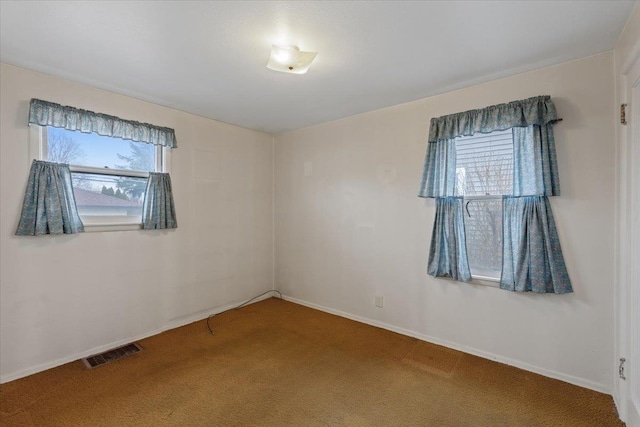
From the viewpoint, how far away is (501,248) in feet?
7.80

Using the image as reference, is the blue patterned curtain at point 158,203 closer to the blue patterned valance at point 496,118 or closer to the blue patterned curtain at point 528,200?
the blue patterned valance at point 496,118

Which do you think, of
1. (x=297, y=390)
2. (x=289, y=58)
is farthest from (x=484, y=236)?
(x=289, y=58)

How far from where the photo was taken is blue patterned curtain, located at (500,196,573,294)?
2.09m

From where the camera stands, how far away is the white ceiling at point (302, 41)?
157 cm

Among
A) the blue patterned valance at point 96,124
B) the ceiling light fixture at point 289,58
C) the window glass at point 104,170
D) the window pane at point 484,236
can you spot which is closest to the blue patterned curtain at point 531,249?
the window pane at point 484,236

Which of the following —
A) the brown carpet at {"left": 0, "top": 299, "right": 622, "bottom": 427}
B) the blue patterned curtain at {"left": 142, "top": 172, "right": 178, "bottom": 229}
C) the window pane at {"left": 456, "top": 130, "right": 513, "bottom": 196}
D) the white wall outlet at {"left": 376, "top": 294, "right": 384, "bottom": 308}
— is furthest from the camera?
the white wall outlet at {"left": 376, "top": 294, "right": 384, "bottom": 308}

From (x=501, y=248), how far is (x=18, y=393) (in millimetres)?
3724

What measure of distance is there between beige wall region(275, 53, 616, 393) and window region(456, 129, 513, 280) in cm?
25

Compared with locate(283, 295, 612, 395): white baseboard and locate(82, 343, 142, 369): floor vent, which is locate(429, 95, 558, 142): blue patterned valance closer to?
locate(283, 295, 612, 395): white baseboard

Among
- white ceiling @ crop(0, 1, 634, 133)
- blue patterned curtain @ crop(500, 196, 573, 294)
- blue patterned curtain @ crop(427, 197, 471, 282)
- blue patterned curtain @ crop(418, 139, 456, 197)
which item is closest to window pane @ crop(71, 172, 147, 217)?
white ceiling @ crop(0, 1, 634, 133)

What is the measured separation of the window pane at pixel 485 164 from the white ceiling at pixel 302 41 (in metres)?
0.51

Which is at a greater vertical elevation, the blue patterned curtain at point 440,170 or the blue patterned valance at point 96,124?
the blue patterned valance at point 96,124

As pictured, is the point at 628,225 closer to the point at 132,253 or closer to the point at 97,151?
the point at 132,253

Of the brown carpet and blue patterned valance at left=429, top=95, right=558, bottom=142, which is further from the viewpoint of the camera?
blue patterned valance at left=429, top=95, right=558, bottom=142
